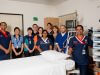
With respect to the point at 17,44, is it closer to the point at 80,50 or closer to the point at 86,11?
the point at 80,50

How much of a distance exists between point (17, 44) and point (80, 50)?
1778 millimetres

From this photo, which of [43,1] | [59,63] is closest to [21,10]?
[43,1]

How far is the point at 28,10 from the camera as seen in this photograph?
4.90 m

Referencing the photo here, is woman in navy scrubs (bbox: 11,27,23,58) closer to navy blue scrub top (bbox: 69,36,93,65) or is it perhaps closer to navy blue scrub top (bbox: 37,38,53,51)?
navy blue scrub top (bbox: 37,38,53,51)

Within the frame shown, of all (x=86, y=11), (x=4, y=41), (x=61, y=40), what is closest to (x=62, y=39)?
(x=61, y=40)

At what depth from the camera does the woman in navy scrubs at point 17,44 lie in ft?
12.5

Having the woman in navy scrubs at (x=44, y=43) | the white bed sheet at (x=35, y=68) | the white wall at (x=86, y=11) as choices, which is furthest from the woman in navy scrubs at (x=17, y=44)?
the white wall at (x=86, y=11)

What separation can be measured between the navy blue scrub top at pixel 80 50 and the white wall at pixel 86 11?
990mm

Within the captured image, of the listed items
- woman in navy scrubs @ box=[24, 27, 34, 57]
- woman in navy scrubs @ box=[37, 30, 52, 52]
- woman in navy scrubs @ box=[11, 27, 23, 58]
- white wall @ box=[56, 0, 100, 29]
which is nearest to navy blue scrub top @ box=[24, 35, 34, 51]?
woman in navy scrubs @ box=[24, 27, 34, 57]

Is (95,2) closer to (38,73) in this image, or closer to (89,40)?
(89,40)

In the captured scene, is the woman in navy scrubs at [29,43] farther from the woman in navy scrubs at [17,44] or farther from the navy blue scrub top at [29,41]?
the woman in navy scrubs at [17,44]

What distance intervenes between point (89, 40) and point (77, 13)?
1452mm

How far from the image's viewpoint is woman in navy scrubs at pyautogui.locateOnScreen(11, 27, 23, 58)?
3.80m

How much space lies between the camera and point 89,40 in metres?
3.09
